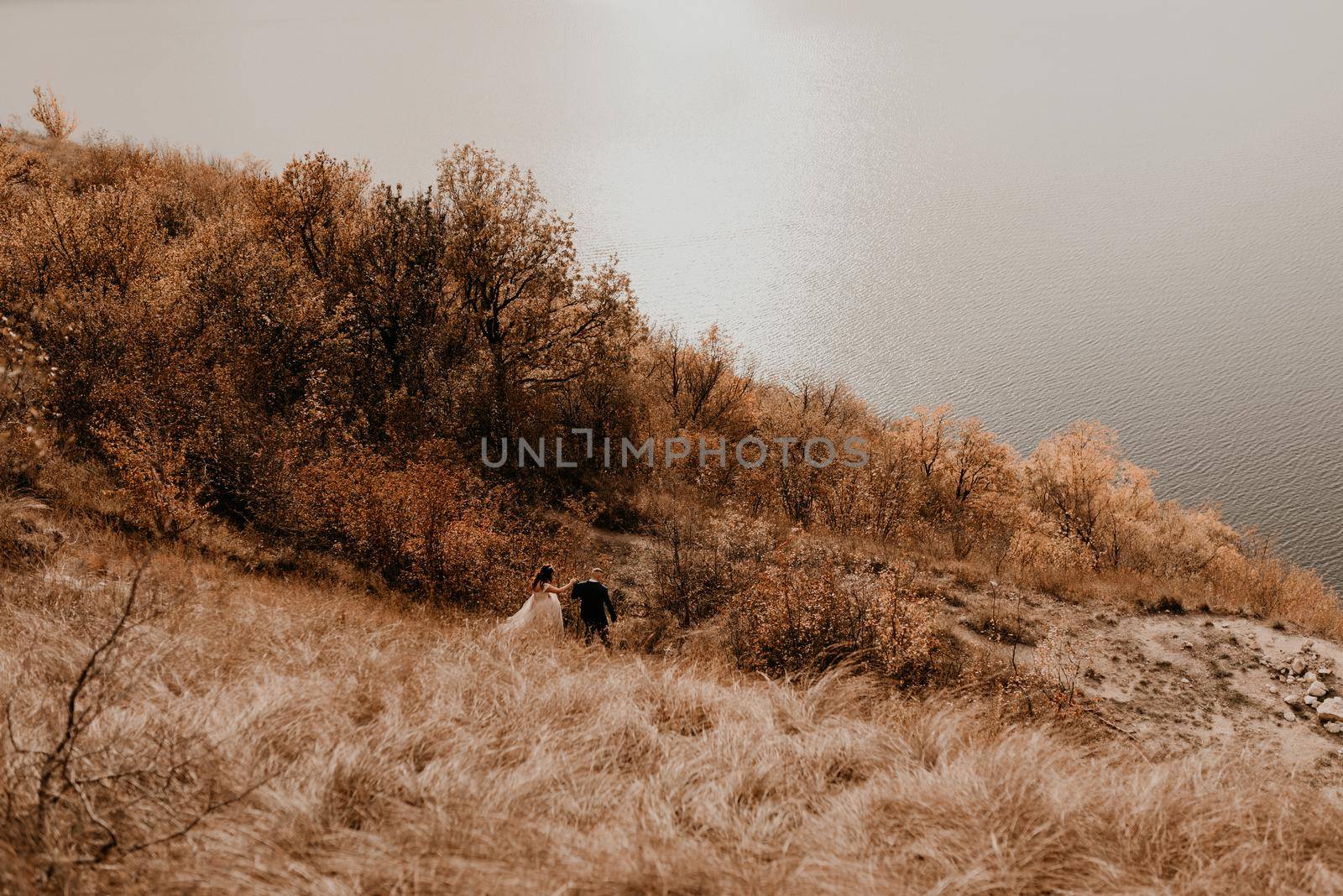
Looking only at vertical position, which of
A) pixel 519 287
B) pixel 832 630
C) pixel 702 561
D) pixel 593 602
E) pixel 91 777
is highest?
pixel 519 287

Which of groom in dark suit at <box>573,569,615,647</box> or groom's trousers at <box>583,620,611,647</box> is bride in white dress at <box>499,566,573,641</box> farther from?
groom's trousers at <box>583,620,611,647</box>

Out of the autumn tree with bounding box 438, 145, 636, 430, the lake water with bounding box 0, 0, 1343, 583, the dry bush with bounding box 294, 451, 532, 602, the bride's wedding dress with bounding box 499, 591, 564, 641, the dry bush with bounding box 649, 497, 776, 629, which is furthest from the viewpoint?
the lake water with bounding box 0, 0, 1343, 583

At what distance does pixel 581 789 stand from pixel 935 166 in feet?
274

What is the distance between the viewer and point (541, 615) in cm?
1009

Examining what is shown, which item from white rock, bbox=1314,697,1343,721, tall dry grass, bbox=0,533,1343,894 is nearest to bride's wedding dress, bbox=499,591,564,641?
tall dry grass, bbox=0,533,1343,894

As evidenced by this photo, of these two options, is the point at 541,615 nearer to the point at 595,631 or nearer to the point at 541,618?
the point at 541,618

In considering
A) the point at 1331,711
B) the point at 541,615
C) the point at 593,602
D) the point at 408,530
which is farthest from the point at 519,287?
the point at 1331,711

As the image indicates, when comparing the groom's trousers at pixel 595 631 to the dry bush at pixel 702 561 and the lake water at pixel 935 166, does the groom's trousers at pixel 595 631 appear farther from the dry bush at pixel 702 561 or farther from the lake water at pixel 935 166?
the lake water at pixel 935 166

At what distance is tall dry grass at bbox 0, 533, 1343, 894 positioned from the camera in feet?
13.8

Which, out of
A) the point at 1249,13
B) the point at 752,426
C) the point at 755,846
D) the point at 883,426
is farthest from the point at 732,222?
the point at 1249,13

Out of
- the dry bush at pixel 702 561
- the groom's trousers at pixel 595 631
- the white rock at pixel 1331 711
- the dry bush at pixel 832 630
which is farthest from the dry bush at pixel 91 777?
the white rock at pixel 1331 711

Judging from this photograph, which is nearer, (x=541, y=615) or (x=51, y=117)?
(x=541, y=615)

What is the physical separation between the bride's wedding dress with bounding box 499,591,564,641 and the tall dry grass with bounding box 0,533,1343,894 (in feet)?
6.35

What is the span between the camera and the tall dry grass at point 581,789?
421 cm
